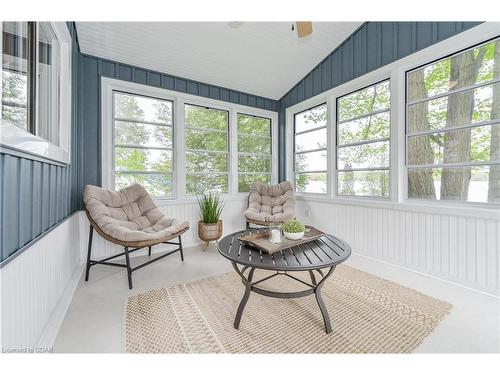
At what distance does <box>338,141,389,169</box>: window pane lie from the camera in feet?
9.71

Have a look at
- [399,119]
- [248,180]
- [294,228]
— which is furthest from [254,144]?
[294,228]

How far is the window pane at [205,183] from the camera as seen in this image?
3656 mm

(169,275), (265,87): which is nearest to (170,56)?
(265,87)

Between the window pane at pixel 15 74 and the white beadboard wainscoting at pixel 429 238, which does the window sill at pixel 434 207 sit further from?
the window pane at pixel 15 74

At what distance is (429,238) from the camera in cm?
243

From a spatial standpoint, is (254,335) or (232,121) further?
(232,121)

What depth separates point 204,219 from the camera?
3.41m

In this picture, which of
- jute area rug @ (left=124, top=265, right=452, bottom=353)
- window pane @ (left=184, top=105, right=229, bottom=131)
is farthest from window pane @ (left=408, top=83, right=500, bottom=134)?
window pane @ (left=184, top=105, right=229, bottom=131)

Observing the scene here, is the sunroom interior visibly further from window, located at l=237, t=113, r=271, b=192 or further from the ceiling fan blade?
the ceiling fan blade

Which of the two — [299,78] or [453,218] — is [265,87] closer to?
[299,78]

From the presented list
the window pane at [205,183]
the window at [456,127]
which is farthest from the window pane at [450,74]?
the window pane at [205,183]

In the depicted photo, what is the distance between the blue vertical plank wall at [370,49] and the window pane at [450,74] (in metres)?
0.24

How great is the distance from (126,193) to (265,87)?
2845mm

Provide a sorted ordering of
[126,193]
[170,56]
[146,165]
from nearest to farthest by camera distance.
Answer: [126,193] → [170,56] → [146,165]
